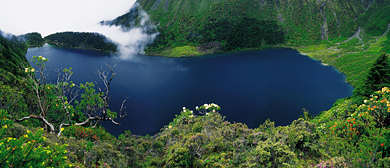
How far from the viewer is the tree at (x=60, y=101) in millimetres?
13511

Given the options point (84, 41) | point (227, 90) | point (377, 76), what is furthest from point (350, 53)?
point (84, 41)

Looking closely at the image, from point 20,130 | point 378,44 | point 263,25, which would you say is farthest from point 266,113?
point 263,25

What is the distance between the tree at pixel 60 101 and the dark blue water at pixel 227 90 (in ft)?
61.4

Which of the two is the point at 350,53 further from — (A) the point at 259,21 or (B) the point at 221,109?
(B) the point at 221,109

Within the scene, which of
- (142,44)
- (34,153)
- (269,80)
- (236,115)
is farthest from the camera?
(142,44)

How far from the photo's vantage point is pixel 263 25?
158625 mm

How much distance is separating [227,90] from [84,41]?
135897 mm

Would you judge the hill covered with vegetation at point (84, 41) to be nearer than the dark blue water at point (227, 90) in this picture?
No

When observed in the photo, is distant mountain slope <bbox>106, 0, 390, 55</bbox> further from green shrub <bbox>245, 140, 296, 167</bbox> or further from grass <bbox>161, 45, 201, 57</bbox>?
green shrub <bbox>245, 140, 296, 167</bbox>

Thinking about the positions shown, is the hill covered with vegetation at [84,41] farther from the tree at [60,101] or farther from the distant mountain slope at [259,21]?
the tree at [60,101]

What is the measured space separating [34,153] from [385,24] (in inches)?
7357

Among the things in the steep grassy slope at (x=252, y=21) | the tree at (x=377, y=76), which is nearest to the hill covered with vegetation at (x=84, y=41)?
the steep grassy slope at (x=252, y=21)

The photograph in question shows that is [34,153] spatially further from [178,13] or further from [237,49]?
[178,13]

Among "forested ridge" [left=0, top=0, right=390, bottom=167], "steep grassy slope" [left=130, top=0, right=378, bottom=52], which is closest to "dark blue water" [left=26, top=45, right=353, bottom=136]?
"forested ridge" [left=0, top=0, right=390, bottom=167]
